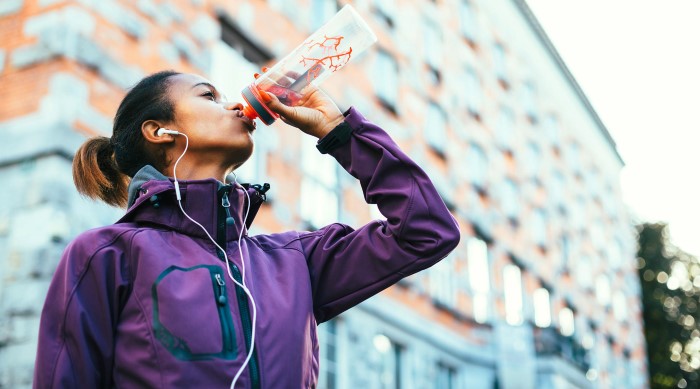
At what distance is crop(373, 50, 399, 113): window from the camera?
50.5 feet

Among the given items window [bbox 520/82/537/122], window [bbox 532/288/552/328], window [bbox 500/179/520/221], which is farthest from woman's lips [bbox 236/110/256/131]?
window [bbox 520/82/537/122]

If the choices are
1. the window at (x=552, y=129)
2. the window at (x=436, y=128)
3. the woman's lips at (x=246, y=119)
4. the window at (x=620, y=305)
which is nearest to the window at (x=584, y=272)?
the window at (x=620, y=305)

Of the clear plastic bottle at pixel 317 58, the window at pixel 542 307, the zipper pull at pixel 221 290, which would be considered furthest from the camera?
the window at pixel 542 307

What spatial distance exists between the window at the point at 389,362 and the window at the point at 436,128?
4470 millimetres

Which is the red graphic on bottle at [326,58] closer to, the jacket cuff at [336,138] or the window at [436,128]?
the jacket cuff at [336,138]

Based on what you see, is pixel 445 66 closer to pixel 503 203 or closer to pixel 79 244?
pixel 503 203

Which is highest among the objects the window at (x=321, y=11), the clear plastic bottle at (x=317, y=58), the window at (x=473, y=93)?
the window at (x=473, y=93)

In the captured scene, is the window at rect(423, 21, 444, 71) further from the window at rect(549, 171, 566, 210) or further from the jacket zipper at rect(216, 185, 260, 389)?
the jacket zipper at rect(216, 185, 260, 389)

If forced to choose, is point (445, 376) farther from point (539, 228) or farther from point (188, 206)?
point (188, 206)

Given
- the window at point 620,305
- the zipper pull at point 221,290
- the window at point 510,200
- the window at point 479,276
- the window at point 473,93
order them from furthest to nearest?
1. the window at point 620,305
2. the window at point 510,200
3. the window at point 473,93
4. the window at point 479,276
5. the zipper pull at point 221,290

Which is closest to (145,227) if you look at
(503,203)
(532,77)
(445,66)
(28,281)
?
(28,281)

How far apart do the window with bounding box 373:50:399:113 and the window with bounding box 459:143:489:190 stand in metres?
3.17

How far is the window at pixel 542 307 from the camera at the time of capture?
21859 mm

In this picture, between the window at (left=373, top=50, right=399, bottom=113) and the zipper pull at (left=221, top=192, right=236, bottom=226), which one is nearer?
the zipper pull at (left=221, top=192, right=236, bottom=226)
